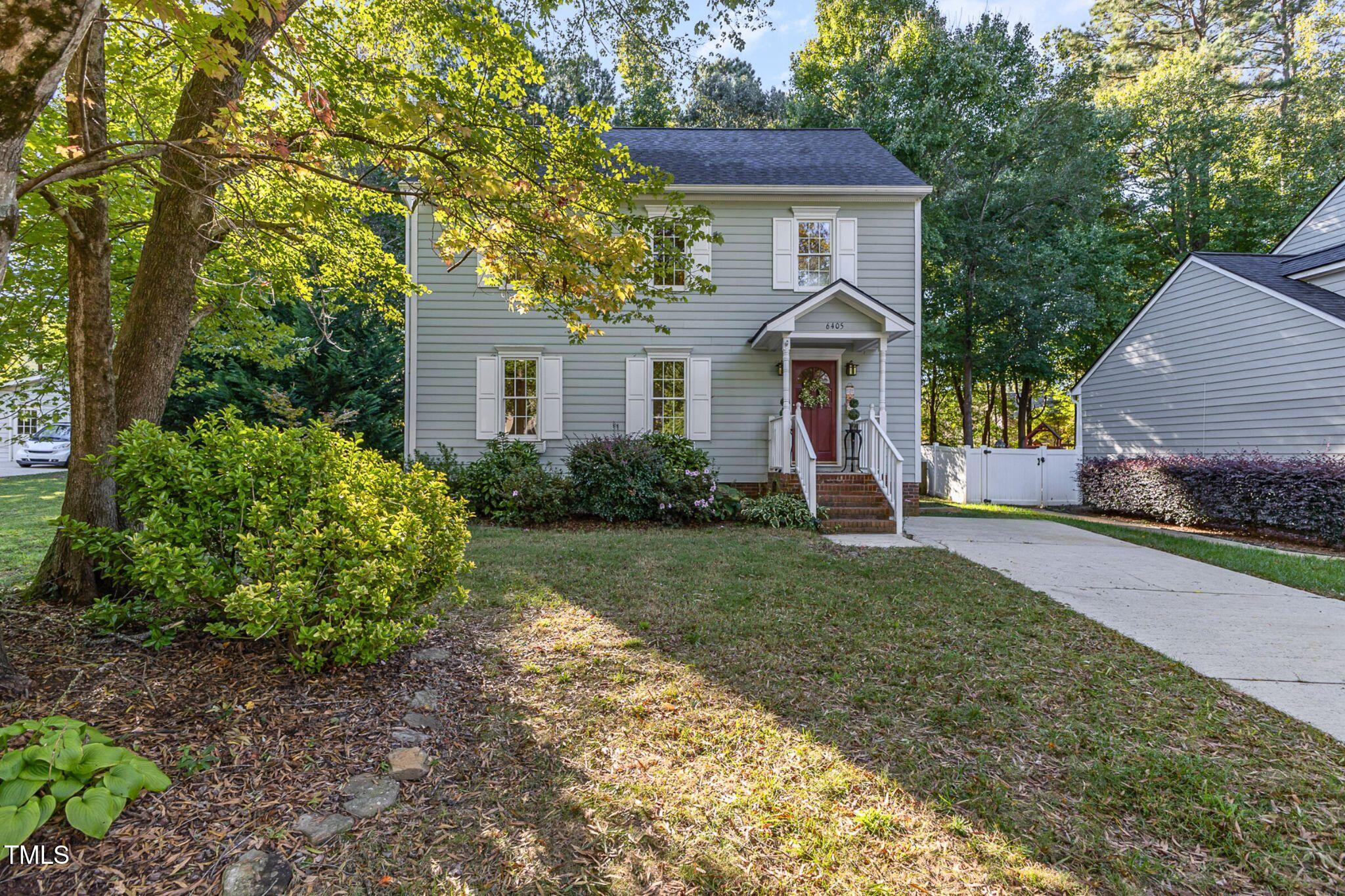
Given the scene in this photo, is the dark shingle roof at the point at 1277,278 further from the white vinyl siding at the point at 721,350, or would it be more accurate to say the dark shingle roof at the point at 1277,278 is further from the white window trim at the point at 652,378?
the white window trim at the point at 652,378

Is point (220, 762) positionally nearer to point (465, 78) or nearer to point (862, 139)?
point (465, 78)

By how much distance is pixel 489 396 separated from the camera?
391 inches

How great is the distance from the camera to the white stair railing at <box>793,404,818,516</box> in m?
8.18

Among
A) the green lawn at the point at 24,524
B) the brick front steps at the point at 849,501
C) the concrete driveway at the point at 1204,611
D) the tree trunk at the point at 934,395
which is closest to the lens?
the concrete driveway at the point at 1204,611

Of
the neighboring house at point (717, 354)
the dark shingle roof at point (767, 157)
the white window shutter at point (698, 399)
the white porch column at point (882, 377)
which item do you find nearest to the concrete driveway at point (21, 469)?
the neighboring house at point (717, 354)

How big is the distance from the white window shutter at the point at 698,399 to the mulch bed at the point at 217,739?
23.3 ft

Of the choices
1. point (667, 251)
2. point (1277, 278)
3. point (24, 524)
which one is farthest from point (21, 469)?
point (1277, 278)

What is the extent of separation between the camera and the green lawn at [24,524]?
432cm

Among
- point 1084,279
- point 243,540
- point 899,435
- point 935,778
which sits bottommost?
point 935,778

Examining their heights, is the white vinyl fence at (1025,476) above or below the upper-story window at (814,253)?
below

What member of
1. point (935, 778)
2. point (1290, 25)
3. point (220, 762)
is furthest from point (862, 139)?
point (1290, 25)

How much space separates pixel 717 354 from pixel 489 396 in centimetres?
397

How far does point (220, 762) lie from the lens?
6.67 feet

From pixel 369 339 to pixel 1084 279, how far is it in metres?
17.8
